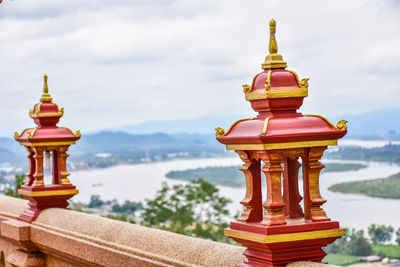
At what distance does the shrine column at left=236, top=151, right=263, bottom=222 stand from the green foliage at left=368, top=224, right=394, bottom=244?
30.7 meters

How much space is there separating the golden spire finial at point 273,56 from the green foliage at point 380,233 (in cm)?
3081

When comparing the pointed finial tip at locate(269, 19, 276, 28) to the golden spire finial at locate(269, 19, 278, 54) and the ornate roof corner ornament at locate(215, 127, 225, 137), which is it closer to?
the golden spire finial at locate(269, 19, 278, 54)

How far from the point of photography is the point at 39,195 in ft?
22.7

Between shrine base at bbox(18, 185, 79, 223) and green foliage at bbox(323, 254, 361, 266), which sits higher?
shrine base at bbox(18, 185, 79, 223)

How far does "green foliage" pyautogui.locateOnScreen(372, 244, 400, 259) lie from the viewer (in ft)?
105

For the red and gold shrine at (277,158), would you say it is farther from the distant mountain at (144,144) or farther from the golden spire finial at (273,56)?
the distant mountain at (144,144)

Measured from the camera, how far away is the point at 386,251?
34406 millimetres

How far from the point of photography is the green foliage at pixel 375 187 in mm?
35794

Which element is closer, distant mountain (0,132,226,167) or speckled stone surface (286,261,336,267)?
speckled stone surface (286,261,336,267)

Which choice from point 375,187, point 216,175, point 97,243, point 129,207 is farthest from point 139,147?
point 97,243

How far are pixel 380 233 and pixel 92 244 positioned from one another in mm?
32409

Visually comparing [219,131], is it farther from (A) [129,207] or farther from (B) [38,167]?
(A) [129,207]

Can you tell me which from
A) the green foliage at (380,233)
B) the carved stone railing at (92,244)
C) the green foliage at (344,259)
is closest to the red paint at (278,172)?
the carved stone railing at (92,244)

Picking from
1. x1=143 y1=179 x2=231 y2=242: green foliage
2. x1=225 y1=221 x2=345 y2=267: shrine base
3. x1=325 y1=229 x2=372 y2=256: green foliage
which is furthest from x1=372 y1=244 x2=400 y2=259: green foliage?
x1=225 y1=221 x2=345 y2=267: shrine base
